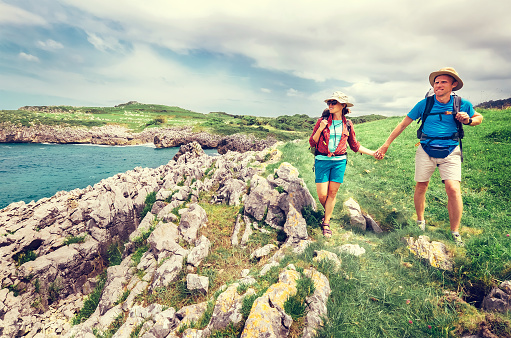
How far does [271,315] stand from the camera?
11.6ft

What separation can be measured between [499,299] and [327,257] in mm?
2555

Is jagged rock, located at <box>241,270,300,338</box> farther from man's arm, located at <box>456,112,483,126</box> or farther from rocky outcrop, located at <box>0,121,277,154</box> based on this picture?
rocky outcrop, located at <box>0,121,277,154</box>

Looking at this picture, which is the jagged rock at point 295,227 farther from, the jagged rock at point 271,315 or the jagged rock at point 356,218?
the jagged rock at point 271,315

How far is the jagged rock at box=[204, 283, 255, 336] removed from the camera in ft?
12.7

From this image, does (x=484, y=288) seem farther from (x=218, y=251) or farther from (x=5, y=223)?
(x=5, y=223)

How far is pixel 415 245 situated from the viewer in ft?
17.0

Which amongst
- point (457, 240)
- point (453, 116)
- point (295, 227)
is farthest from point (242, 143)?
point (457, 240)

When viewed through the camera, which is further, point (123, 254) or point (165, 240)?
point (123, 254)

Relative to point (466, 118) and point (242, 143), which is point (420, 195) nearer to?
point (466, 118)

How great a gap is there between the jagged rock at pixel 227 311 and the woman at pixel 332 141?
354 centimetres

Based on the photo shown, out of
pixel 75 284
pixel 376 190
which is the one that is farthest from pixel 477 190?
pixel 75 284

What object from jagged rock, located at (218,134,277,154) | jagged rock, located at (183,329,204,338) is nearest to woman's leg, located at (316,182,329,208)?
jagged rock, located at (183,329,204,338)

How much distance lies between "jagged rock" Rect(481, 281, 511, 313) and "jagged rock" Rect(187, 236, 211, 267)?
6099 millimetres

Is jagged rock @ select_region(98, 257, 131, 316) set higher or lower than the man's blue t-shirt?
lower
